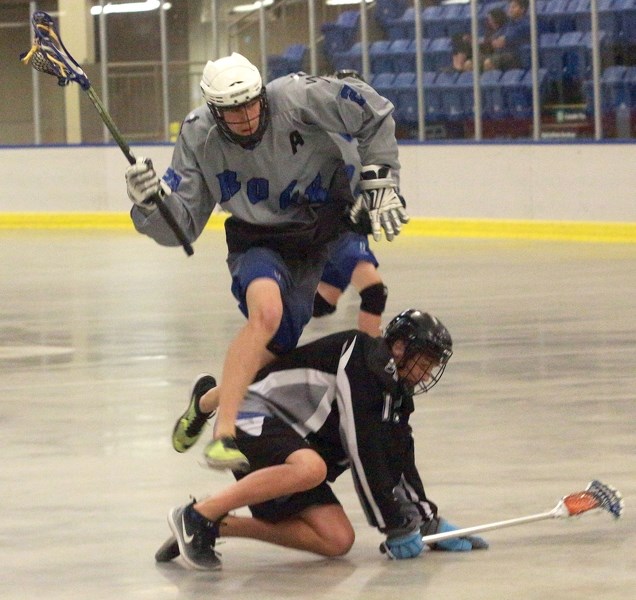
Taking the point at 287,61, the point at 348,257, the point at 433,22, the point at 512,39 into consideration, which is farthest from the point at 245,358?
the point at 287,61

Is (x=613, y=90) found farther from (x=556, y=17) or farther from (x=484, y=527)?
(x=484, y=527)

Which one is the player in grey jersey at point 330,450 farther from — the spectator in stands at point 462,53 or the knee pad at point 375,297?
the spectator in stands at point 462,53

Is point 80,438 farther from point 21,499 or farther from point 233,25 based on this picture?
point 233,25

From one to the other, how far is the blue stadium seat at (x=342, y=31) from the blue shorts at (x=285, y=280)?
13.1 meters

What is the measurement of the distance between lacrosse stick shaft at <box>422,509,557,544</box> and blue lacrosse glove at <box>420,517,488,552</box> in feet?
0.07

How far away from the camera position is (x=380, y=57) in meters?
17.7

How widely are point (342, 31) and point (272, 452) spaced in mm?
14154

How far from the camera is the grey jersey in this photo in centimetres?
491

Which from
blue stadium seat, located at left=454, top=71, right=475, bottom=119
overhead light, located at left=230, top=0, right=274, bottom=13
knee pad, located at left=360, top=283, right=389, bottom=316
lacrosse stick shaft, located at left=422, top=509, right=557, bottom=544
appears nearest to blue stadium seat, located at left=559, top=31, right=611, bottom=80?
blue stadium seat, located at left=454, top=71, right=475, bottom=119

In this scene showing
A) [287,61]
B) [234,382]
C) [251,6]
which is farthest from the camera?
[251,6]

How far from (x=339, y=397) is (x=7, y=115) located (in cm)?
1676

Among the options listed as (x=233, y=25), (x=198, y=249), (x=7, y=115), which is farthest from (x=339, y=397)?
(x=7, y=115)

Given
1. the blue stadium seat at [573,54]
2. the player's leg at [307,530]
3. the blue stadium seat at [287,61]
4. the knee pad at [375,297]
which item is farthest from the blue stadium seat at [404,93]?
the player's leg at [307,530]

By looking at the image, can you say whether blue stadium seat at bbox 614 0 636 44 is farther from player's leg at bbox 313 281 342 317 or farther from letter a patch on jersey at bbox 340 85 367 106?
letter a patch on jersey at bbox 340 85 367 106
